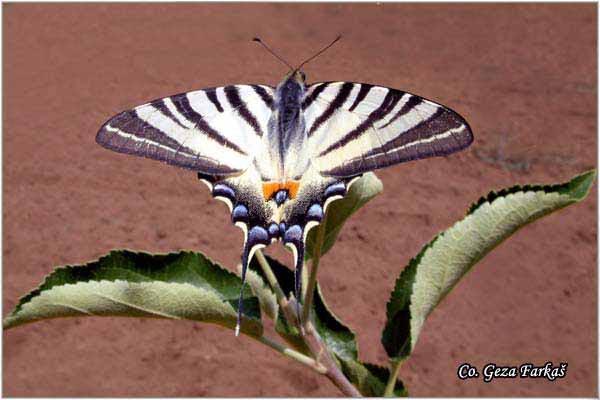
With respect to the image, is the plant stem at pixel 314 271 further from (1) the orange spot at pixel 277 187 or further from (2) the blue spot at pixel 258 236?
(1) the orange spot at pixel 277 187

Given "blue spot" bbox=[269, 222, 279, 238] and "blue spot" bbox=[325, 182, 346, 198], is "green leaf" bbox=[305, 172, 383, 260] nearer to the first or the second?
"blue spot" bbox=[325, 182, 346, 198]

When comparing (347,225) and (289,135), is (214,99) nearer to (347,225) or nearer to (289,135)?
(289,135)

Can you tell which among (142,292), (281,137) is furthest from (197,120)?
(142,292)

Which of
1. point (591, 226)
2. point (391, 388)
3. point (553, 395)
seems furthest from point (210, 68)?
point (391, 388)

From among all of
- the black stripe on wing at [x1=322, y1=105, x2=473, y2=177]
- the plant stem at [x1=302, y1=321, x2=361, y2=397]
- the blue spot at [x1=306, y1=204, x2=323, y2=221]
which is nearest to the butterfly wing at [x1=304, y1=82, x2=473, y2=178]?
the black stripe on wing at [x1=322, y1=105, x2=473, y2=177]

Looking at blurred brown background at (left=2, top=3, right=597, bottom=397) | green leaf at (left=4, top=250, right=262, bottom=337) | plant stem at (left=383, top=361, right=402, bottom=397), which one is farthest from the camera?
blurred brown background at (left=2, top=3, right=597, bottom=397)
